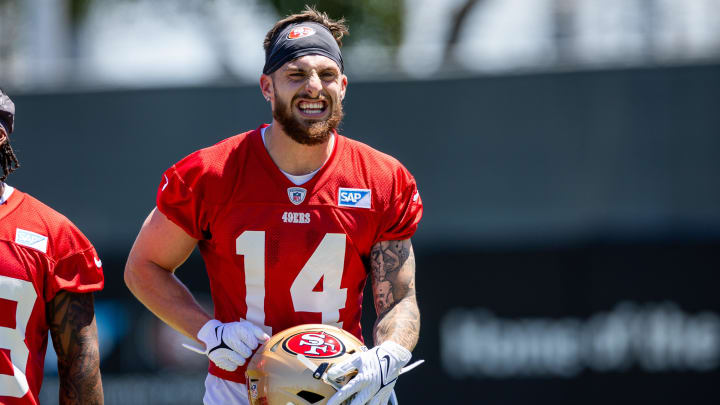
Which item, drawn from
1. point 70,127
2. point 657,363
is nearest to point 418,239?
point 657,363

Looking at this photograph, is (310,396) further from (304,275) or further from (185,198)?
(185,198)

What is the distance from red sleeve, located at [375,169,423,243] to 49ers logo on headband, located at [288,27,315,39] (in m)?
0.68

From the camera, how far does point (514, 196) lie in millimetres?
8844

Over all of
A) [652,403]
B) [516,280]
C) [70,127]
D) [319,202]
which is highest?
[70,127]

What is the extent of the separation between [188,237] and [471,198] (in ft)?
17.5

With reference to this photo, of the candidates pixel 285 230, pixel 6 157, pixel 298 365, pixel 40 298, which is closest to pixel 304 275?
pixel 285 230

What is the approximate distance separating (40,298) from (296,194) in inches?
40.7

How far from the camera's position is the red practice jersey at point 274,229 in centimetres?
378

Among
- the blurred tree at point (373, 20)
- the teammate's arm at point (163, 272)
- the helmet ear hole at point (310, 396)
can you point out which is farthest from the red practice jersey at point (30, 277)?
the blurred tree at point (373, 20)

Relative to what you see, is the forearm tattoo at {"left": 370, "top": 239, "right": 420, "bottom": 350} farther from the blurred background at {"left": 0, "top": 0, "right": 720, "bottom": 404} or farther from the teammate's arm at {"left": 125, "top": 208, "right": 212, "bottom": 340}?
the blurred background at {"left": 0, "top": 0, "right": 720, "bottom": 404}

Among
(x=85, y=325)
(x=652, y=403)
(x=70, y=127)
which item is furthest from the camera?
(x=70, y=127)

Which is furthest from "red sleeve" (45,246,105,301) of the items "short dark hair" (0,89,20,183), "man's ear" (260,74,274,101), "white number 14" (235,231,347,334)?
"man's ear" (260,74,274,101)

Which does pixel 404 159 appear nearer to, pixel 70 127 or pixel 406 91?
pixel 406 91

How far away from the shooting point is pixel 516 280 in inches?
345
